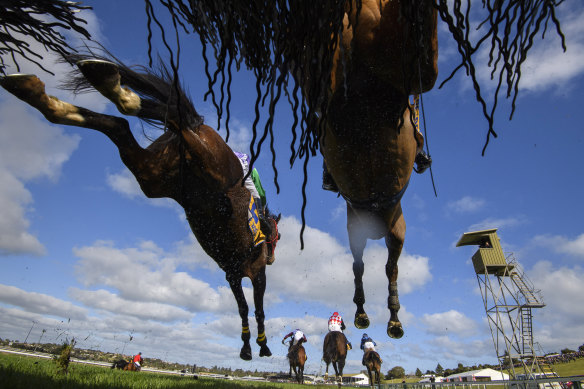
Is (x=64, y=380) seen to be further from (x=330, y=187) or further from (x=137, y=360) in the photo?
(x=137, y=360)

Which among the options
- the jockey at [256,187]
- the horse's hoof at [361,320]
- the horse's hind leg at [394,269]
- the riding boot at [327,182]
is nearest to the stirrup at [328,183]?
the riding boot at [327,182]

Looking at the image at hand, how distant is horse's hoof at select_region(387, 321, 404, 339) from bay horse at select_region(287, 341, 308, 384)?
12.0m

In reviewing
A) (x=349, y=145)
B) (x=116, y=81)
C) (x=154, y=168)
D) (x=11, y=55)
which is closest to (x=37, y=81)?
(x=11, y=55)

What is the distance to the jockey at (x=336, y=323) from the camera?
1634 centimetres

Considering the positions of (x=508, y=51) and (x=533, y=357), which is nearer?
(x=508, y=51)

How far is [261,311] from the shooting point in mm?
7742

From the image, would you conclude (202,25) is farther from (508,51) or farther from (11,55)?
(11,55)

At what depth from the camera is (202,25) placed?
2166 mm

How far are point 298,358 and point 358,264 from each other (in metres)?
12.4

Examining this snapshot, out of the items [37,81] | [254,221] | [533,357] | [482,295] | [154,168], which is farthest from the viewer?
[482,295]

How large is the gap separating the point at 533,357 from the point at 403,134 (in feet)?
69.2

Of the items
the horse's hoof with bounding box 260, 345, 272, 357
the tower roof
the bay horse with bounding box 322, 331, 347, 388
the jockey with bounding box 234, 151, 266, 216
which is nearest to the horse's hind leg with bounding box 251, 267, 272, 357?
the horse's hoof with bounding box 260, 345, 272, 357

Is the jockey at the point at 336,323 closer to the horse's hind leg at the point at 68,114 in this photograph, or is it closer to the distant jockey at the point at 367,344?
the distant jockey at the point at 367,344

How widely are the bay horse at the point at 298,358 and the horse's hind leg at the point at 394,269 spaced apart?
39.5 ft
